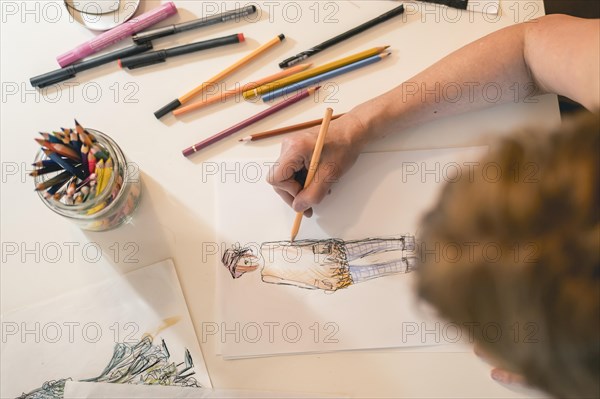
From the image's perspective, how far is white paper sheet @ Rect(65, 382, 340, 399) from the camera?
0.65m

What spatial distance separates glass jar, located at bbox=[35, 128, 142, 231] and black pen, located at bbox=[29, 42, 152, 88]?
148 mm

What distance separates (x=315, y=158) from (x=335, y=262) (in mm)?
137

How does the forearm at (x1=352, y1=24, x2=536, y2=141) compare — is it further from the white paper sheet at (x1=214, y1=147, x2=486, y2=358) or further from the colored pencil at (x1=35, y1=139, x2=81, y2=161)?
the colored pencil at (x1=35, y1=139, x2=81, y2=161)

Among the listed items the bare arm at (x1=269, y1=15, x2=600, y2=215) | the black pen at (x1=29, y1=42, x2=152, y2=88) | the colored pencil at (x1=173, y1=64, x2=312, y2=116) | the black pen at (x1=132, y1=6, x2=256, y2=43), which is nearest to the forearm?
the bare arm at (x1=269, y1=15, x2=600, y2=215)

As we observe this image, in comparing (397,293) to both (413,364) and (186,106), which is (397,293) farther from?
(186,106)

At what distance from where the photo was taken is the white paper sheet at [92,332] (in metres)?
0.65

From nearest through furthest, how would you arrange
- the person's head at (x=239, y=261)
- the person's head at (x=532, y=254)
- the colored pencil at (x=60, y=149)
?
the person's head at (x=532, y=254), the colored pencil at (x=60, y=149), the person's head at (x=239, y=261)

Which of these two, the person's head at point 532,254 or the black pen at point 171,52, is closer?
the person's head at point 532,254

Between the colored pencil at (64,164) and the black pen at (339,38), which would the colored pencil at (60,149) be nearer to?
the colored pencil at (64,164)

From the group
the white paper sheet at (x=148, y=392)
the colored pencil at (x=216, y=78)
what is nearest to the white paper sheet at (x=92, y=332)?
the white paper sheet at (x=148, y=392)

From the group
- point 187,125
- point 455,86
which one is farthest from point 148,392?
point 455,86

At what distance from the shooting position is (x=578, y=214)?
37 cm

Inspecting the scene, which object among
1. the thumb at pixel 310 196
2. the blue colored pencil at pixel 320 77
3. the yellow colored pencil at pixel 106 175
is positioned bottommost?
the thumb at pixel 310 196

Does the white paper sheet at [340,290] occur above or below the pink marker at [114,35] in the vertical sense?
below
